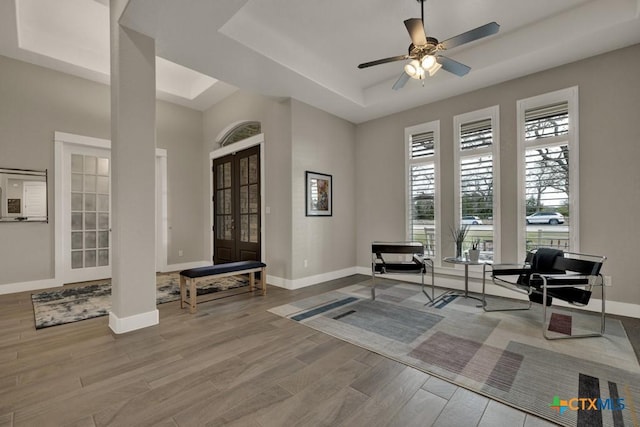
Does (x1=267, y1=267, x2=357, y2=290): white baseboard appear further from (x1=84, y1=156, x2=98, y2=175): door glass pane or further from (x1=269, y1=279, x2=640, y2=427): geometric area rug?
(x1=84, y1=156, x2=98, y2=175): door glass pane

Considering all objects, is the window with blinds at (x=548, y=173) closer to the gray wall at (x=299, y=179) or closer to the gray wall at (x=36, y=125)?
the gray wall at (x=299, y=179)

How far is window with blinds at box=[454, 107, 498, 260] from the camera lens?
166 inches

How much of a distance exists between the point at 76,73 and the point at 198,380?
17.8 feet

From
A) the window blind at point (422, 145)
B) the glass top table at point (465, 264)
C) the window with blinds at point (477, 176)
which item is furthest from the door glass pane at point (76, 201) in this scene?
the window with blinds at point (477, 176)

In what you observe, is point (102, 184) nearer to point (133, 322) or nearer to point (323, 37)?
point (133, 322)

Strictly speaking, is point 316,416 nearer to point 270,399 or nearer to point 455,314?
point 270,399

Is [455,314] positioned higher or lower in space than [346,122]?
lower

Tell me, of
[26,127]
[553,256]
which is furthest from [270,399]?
[26,127]

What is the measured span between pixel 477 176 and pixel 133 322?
4781 mm

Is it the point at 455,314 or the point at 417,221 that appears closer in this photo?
the point at 455,314

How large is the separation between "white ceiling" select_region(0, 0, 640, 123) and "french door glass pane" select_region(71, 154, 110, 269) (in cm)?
154

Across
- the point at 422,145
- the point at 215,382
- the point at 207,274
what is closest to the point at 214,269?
the point at 207,274

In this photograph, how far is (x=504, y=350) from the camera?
2.45m

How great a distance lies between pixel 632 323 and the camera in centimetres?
302
